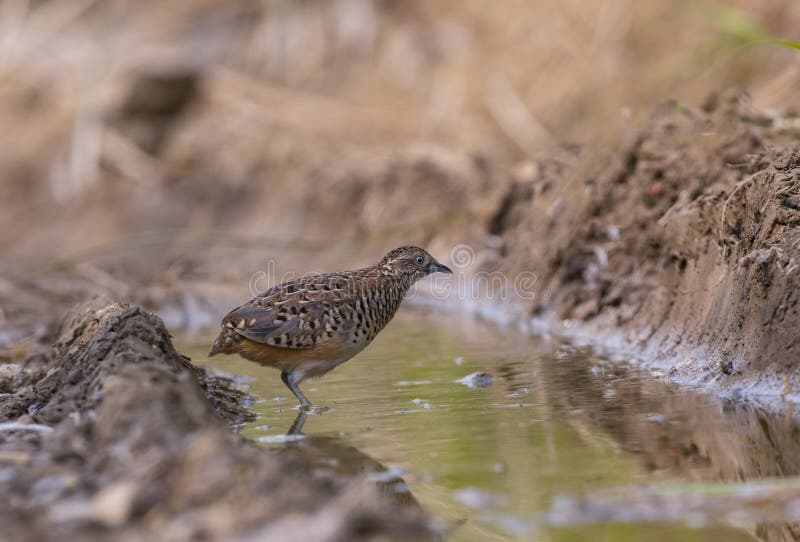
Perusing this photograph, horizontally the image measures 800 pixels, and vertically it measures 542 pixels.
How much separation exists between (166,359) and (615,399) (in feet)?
7.75

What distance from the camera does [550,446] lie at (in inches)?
185

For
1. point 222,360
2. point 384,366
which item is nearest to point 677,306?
point 384,366

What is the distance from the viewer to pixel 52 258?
1494 cm

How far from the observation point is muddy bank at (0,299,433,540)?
332 cm

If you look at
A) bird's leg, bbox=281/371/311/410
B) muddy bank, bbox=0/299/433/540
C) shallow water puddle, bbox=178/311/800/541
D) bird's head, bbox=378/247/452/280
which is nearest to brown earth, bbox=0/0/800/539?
muddy bank, bbox=0/299/433/540

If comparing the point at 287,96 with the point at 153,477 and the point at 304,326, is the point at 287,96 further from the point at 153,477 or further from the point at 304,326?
the point at 153,477

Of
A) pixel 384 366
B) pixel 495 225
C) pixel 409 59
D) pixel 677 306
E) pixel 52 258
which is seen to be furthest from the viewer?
pixel 409 59

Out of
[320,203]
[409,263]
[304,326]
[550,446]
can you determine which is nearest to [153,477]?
[550,446]

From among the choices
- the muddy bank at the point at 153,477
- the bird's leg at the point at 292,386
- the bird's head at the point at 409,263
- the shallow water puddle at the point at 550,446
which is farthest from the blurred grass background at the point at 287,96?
the muddy bank at the point at 153,477

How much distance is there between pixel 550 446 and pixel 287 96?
13331mm

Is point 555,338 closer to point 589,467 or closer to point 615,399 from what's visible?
point 615,399

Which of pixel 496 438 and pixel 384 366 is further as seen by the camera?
pixel 384 366

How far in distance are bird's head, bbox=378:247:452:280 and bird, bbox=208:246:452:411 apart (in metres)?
0.45

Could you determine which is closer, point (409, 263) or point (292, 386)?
point (292, 386)
